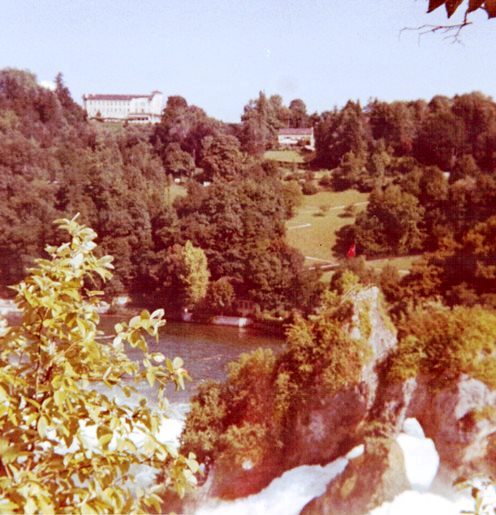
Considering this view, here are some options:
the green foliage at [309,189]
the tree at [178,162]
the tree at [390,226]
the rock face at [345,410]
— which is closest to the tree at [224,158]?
the tree at [178,162]

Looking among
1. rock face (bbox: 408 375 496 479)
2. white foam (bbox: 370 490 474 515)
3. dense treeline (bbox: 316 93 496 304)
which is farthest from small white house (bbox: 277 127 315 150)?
white foam (bbox: 370 490 474 515)

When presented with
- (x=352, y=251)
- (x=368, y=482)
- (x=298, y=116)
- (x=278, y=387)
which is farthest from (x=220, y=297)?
(x=298, y=116)

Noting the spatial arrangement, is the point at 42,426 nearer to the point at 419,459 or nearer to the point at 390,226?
the point at 419,459

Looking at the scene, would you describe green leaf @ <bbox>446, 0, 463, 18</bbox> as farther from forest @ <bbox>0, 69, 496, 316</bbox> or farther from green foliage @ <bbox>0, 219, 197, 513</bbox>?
forest @ <bbox>0, 69, 496, 316</bbox>

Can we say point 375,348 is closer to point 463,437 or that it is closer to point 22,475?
point 463,437

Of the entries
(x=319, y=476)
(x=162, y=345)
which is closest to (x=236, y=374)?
(x=319, y=476)
